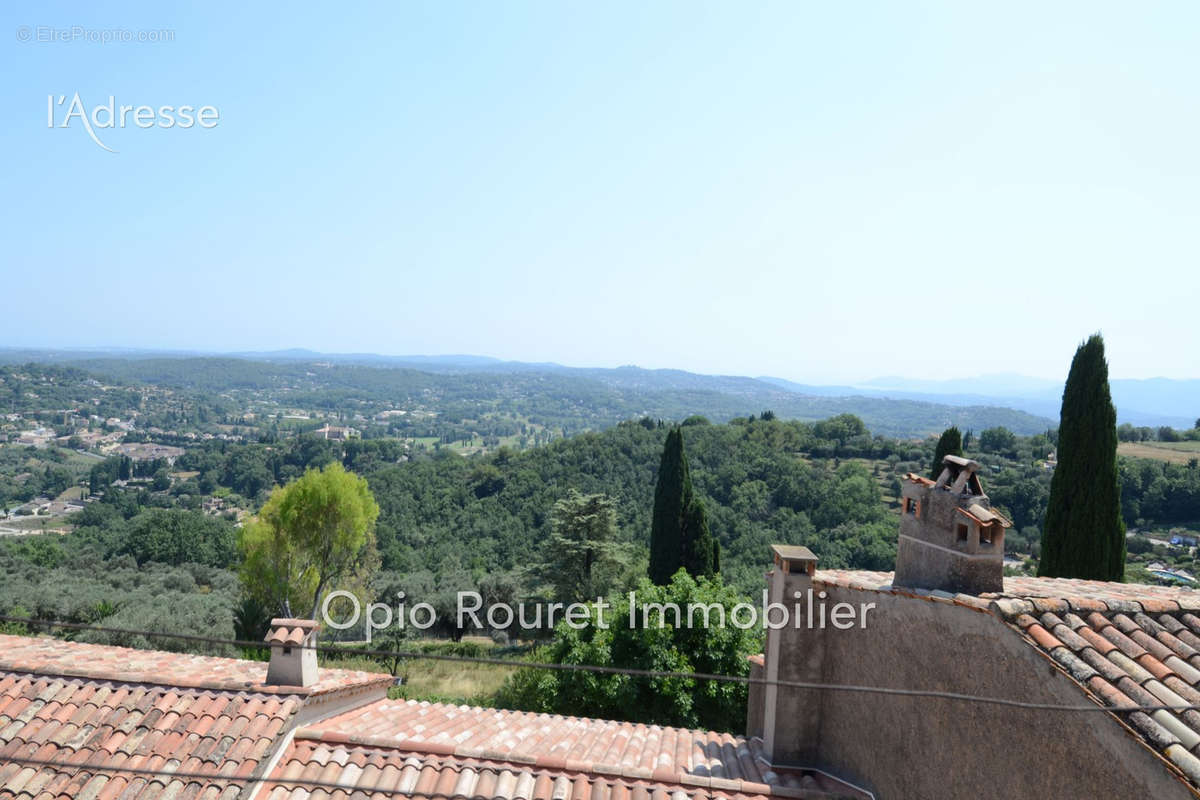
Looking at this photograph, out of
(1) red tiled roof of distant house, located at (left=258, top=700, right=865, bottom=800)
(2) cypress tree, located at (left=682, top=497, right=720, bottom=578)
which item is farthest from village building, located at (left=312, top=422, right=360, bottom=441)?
(1) red tiled roof of distant house, located at (left=258, top=700, right=865, bottom=800)

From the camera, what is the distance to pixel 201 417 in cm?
14175

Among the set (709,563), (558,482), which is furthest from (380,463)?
(709,563)

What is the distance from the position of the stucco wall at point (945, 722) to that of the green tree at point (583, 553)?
1678 centimetres

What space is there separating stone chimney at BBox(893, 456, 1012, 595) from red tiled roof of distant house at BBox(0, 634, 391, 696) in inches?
221

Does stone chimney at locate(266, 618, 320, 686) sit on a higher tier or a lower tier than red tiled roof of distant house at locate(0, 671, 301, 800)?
higher

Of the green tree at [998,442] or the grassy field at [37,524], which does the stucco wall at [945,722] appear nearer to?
the green tree at [998,442]

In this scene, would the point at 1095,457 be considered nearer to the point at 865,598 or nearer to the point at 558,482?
the point at 865,598

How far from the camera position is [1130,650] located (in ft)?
12.7

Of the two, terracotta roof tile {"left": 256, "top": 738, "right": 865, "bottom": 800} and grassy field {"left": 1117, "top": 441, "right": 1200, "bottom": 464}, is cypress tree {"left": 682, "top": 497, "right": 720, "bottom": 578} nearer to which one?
terracotta roof tile {"left": 256, "top": 738, "right": 865, "bottom": 800}

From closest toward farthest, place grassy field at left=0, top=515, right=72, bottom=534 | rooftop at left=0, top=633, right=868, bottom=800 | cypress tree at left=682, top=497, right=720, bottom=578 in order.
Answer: rooftop at left=0, top=633, right=868, bottom=800, cypress tree at left=682, top=497, right=720, bottom=578, grassy field at left=0, top=515, right=72, bottom=534

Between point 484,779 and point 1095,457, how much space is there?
12.7m

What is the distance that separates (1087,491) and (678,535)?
11.4 meters

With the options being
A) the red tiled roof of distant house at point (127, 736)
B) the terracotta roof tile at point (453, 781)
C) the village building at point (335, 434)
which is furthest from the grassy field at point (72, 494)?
the terracotta roof tile at point (453, 781)

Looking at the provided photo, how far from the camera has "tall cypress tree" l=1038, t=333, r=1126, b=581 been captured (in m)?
12.3
